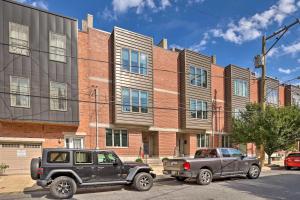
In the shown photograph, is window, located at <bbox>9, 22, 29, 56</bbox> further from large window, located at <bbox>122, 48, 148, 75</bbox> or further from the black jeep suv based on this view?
the black jeep suv

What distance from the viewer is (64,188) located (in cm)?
1120

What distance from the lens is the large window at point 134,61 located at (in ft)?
78.8

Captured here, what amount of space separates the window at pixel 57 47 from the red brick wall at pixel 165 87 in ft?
27.0

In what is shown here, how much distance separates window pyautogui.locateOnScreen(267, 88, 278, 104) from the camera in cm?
3738

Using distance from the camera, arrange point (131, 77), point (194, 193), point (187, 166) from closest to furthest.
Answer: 1. point (194, 193)
2. point (187, 166)
3. point (131, 77)

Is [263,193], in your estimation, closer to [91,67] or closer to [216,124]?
[91,67]

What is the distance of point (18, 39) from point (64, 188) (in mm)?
11397

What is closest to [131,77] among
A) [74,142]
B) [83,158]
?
[74,142]

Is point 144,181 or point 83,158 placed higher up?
point 83,158

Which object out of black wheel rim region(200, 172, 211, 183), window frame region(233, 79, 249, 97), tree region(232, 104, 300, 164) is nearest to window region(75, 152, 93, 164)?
black wheel rim region(200, 172, 211, 183)

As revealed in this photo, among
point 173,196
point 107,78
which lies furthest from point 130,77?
point 173,196

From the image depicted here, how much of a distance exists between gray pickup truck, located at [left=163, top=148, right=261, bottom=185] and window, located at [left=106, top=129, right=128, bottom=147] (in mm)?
9010

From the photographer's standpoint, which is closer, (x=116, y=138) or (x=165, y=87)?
(x=116, y=138)

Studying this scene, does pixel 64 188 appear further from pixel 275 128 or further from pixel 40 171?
pixel 275 128
